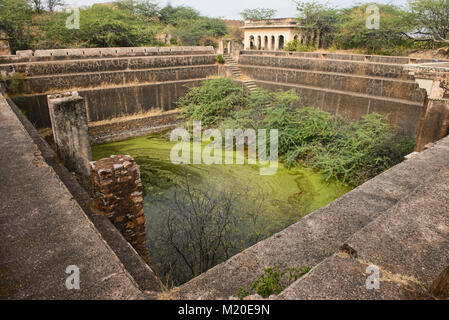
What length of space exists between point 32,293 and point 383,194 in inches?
117

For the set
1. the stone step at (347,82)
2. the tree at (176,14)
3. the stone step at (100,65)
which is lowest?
the stone step at (347,82)

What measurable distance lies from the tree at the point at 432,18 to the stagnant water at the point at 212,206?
480 inches

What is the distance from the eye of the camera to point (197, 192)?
6039 millimetres

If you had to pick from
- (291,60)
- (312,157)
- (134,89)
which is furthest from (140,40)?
(312,157)

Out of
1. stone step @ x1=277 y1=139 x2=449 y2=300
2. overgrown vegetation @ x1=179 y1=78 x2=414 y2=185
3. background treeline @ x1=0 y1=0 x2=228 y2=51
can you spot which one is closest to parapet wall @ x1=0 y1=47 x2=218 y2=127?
overgrown vegetation @ x1=179 y1=78 x2=414 y2=185

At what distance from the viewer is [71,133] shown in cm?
484

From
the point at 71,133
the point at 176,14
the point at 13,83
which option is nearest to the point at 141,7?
the point at 176,14

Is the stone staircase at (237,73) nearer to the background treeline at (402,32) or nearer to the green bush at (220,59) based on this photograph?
the green bush at (220,59)

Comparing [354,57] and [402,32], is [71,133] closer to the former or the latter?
[354,57]

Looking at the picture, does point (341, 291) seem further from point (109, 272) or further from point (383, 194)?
point (383, 194)

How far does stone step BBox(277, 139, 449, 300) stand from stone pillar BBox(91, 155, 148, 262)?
6.85 feet

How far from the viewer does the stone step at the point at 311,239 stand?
2004 mm

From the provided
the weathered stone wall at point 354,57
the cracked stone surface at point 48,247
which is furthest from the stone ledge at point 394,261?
the weathered stone wall at point 354,57

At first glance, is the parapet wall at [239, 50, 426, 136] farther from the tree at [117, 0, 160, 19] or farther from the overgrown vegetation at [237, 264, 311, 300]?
the tree at [117, 0, 160, 19]
